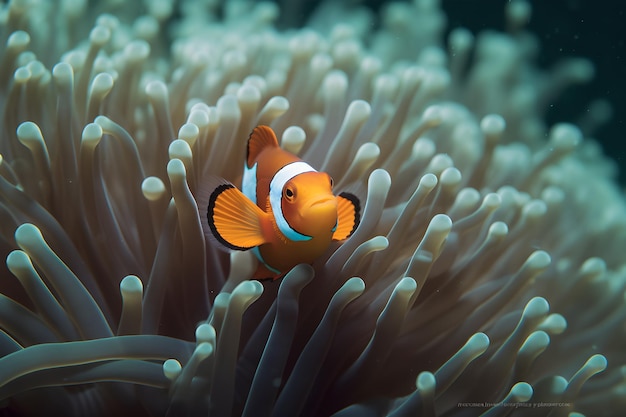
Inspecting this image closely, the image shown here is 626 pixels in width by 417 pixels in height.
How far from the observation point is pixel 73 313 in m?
1.22

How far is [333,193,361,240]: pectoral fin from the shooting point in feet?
4.48

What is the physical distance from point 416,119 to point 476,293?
38.6 inches

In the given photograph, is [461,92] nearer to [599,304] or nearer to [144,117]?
[599,304]

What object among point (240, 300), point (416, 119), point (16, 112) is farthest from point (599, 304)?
point (16, 112)

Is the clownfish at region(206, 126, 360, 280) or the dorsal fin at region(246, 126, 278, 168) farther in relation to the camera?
the dorsal fin at region(246, 126, 278, 168)

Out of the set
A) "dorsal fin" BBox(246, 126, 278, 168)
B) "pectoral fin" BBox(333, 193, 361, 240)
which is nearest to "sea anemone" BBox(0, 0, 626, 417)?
"pectoral fin" BBox(333, 193, 361, 240)

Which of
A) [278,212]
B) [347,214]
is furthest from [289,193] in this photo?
[347,214]

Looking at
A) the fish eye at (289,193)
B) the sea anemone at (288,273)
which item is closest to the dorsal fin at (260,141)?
the sea anemone at (288,273)

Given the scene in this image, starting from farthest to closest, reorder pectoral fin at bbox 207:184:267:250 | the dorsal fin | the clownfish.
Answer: the dorsal fin → pectoral fin at bbox 207:184:267:250 → the clownfish

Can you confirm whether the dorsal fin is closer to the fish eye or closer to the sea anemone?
the sea anemone

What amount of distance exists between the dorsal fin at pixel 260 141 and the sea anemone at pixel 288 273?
0.15m

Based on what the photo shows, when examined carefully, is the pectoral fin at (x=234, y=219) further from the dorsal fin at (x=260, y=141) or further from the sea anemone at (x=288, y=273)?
the dorsal fin at (x=260, y=141)

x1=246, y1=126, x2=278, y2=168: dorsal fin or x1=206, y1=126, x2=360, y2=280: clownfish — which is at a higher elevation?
x1=246, y1=126, x2=278, y2=168: dorsal fin

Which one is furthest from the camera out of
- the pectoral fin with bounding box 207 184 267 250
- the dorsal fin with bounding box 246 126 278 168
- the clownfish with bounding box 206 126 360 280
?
the dorsal fin with bounding box 246 126 278 168
